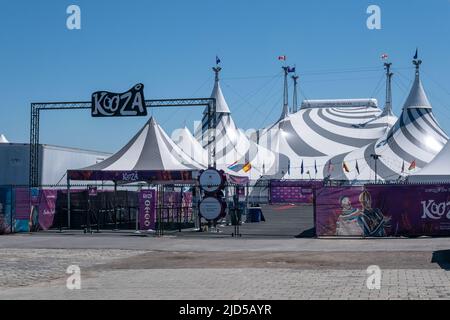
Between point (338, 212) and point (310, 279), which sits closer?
point (310, 279)

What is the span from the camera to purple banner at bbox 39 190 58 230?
91.6 feet

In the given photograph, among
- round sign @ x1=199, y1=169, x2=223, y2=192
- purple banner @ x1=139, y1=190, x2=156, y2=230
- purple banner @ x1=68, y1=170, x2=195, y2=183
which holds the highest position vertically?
purple banner @ x1=68, y1=170, x2=195, y2=183

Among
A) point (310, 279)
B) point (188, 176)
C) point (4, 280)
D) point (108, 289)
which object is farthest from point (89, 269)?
point (188, 176)

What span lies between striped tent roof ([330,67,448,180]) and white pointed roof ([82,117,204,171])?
20.9 m

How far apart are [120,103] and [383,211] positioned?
37.4ft

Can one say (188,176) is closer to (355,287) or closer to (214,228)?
(214,228)

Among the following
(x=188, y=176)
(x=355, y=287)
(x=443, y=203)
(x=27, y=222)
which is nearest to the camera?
(x=355, y=287)

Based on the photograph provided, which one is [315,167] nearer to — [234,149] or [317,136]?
[234,149]

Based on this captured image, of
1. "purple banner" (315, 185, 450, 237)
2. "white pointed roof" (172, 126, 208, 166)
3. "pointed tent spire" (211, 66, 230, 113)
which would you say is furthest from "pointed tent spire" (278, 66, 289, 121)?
"purple banner" (315, 185, 450, 237)

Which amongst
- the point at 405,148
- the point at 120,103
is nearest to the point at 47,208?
the point at 120,103

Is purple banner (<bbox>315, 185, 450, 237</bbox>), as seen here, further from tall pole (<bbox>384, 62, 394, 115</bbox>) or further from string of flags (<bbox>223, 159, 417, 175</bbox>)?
tall pole (<bbox>384, 62, 394, 115</bbox>)

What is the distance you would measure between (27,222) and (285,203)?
32.7 metres

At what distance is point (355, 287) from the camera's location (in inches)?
462

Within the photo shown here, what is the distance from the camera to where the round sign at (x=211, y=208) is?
25.6 m
